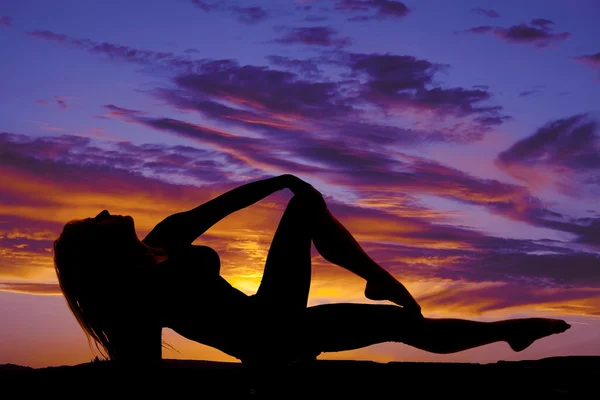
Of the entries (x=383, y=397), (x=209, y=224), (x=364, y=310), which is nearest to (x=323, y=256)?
(x=364, y=310)

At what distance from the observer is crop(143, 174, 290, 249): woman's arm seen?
22.8 feet

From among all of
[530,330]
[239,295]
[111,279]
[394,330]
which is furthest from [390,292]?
[111,279]

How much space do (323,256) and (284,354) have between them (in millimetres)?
1113

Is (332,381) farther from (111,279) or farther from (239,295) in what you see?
(111,279)

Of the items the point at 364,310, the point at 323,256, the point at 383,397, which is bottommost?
the point at 383,397

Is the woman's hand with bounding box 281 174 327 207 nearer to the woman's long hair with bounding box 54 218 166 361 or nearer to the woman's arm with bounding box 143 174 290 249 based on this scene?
the woman's arm with bounding box 143 174 290 249

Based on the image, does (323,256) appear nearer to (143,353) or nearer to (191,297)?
(191,297)

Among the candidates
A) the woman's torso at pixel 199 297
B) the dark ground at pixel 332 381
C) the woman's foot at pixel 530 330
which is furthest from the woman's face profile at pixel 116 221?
the woman's foot at pixel 530 330

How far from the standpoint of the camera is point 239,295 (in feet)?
23.9

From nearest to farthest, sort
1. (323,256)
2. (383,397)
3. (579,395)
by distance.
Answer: (579,395)
(383,397)
(323,256)

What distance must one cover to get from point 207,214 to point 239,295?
90 cm

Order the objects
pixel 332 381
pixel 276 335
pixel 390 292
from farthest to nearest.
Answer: pixel 276 335
pixel 390 292
pixel 332 381

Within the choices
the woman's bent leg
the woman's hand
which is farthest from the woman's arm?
the woman's bent leg

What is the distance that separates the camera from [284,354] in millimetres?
7238
